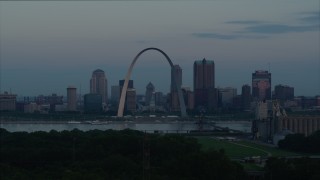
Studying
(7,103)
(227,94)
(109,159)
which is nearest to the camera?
(109,159)

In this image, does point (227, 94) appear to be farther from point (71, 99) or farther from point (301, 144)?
point (301, 144)

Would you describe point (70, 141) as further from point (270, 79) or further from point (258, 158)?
point (270, 79)

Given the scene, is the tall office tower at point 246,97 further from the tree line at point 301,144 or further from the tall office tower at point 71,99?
the tree line at point 301,144

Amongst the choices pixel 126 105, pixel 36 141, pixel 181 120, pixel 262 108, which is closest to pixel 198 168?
pixel 36 141

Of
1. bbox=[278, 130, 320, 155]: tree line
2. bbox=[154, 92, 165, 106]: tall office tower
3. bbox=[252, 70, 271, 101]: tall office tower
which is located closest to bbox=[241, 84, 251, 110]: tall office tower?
bbox=[252, 70, 271, 101]: tall office tower

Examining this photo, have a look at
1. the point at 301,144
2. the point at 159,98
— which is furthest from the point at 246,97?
the point at 301,144

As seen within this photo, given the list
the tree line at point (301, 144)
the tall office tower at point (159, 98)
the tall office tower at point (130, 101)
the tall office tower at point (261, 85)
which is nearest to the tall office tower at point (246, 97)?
the tall office tower at point (261, 85)
